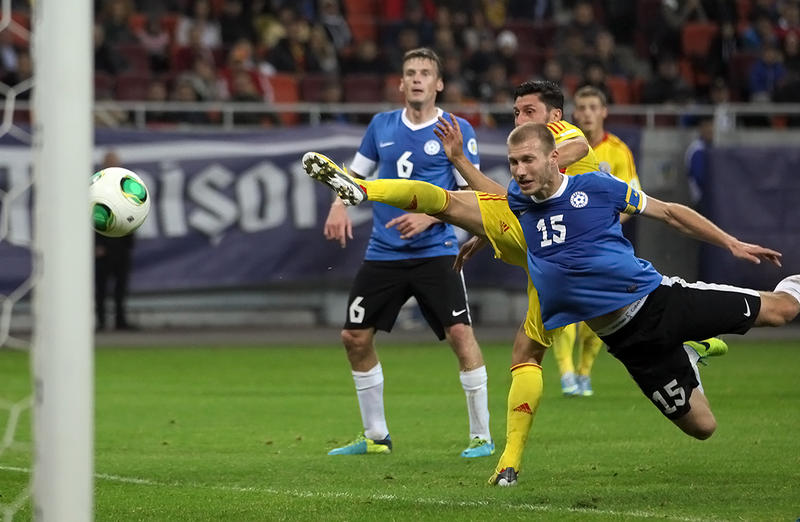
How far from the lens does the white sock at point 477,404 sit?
789 centimetres

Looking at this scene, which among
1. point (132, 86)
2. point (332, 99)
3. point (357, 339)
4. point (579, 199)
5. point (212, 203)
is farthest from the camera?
point (332, 99)

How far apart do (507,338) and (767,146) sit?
4.69 metres

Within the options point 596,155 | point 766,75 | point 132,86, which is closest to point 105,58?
point 132,86

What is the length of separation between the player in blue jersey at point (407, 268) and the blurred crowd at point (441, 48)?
32.2 feet

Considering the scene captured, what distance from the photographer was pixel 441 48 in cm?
1997

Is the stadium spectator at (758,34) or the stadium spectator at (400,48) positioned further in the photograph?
the stadium spectator at (758,34)

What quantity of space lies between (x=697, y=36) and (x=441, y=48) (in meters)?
4.88

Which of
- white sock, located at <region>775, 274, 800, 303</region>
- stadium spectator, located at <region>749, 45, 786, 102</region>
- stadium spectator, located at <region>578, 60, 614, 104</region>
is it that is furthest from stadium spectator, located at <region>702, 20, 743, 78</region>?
white sock, located at <region>775, 274, 800, 303</region>

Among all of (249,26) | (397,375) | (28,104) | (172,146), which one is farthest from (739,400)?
(249,26)

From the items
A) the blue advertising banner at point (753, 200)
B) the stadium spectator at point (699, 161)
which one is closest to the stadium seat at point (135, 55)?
the stadium spectator at point (699, 161)

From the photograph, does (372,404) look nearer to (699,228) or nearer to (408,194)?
(408,194)

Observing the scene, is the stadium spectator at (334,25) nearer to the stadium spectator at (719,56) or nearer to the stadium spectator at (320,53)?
the stadium spectator at (320,53)

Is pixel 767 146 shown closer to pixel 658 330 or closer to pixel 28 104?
pixel 28 104

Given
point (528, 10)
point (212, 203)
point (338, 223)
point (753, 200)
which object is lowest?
point (212, 203)
